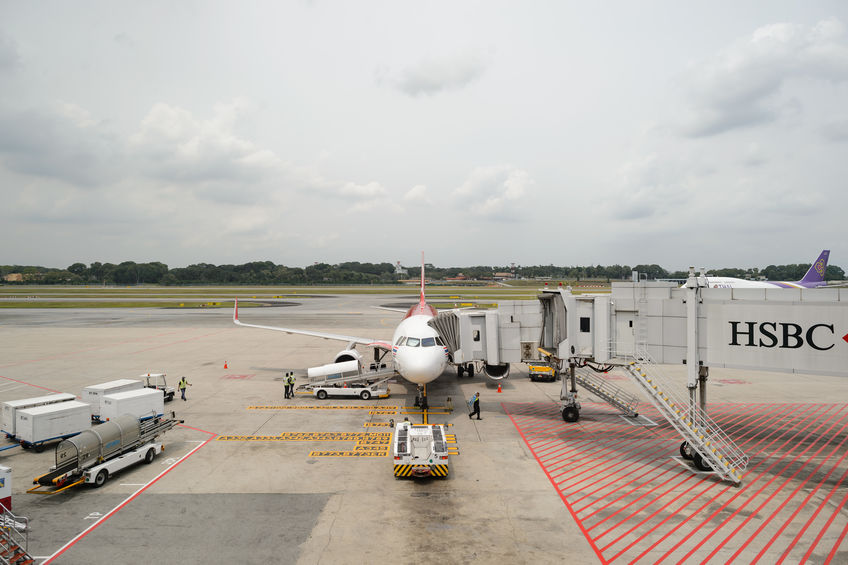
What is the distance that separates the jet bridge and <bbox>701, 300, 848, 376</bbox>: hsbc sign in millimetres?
32

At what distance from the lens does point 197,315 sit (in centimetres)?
8062

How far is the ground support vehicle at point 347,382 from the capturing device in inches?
1147

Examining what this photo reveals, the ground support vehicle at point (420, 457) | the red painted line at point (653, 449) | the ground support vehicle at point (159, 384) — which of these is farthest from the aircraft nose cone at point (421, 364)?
the ground support vehicle at point (159, 384)

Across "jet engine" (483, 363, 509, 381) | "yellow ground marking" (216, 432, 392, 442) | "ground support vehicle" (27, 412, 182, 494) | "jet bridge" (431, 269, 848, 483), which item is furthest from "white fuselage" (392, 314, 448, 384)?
"ground support vehicle" (27, 412, 182, 494)

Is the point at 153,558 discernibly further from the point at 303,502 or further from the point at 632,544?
the point at 632,544

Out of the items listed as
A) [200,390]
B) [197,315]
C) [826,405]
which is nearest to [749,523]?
[826,405]

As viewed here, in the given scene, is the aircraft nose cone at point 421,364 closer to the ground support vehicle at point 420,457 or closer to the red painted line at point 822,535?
the ground support vehicle at point 420,457

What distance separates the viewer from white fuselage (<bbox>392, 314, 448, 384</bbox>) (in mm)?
23219

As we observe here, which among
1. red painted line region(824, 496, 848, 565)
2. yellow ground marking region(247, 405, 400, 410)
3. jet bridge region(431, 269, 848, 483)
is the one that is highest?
jet bridge region(431, 269, 848, 483)

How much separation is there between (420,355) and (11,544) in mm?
16421

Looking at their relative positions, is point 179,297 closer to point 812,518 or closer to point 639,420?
point 639,420

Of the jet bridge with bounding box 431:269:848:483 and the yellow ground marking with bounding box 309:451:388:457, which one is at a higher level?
the jet bridge with bounding box 431:269:848:483

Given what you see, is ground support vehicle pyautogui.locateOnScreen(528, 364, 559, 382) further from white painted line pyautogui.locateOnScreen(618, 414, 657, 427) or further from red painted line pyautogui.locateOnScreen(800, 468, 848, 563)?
red painted line pyautogui.locateOnScreen(800, 468, 848, 563)

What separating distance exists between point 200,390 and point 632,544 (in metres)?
28.7
